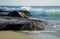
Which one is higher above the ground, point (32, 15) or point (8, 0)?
point (8, 0)

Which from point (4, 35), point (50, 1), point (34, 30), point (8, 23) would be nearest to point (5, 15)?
point (8, 23)

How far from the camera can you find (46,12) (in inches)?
73.5

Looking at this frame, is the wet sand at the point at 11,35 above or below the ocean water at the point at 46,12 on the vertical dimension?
below

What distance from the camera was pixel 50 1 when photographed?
1.84m

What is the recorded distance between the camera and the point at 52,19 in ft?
6.07

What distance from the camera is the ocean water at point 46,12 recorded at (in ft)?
6.05

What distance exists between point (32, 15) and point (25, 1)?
0.18 metres

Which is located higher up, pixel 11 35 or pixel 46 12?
pixel 46 12

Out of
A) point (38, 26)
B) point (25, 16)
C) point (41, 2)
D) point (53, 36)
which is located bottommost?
point (53, 36)

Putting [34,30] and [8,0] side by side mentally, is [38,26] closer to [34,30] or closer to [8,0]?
[34,30]

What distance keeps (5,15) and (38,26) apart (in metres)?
0.40

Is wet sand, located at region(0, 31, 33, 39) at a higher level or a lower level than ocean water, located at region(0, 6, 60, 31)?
lower

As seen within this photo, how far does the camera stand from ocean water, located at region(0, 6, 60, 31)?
184 centimetres

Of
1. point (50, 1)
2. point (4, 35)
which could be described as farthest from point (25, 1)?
point (4, 35)
